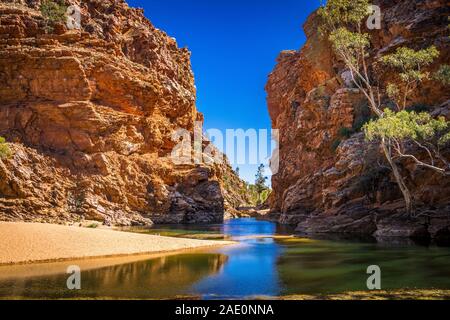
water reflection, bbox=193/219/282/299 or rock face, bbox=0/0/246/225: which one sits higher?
rock face, bbox=0/0/246/225

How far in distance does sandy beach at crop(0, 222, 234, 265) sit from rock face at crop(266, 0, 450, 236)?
19742 mm

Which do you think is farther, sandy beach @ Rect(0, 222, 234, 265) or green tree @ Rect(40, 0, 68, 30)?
green tree @ Rect(40, 0, 68, 30)

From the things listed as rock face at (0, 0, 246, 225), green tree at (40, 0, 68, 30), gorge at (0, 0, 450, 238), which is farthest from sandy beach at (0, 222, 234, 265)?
green tree at (40, 0, 68, 30)

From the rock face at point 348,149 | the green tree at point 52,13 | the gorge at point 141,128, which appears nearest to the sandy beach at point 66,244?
the rock face at point 348,149

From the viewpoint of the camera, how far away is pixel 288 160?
74.3 meters

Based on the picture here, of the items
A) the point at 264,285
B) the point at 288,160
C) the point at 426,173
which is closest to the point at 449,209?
the point at 426,173

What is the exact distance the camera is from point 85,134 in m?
62.9

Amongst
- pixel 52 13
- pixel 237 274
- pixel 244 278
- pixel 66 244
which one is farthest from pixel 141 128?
pixel 244 278

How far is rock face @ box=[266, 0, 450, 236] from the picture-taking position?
37.0 metres

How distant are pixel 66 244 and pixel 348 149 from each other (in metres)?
35.9

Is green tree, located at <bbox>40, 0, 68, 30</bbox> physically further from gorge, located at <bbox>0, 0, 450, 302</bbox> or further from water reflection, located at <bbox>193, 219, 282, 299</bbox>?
water reflection, located at <bbox>193, 219, 282, 299</bbox>

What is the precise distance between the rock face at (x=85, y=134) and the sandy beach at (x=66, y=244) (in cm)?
2995

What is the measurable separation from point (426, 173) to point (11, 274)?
115 ft
